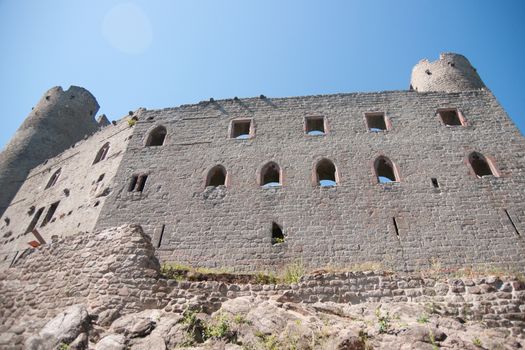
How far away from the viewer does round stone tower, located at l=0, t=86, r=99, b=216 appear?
21766 millimetres

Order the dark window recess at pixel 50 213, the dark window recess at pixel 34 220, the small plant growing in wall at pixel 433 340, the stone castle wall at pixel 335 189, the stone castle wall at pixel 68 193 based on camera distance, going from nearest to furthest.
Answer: the small plant growing in wall at pixel 433 340 → the stone castle wall at pixel 335 189 → the stone castle wall at pixel 68 193 → the dark window recess at pixel 50 213 → the dark window recess at pixel 34 220

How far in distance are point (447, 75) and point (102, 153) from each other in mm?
17314

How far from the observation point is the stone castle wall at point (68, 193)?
14.2 m

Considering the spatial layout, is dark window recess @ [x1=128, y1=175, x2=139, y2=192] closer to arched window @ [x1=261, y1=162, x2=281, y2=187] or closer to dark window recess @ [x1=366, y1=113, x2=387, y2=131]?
arched window @ [x1=261, y1=162, x2=281, y2=187]

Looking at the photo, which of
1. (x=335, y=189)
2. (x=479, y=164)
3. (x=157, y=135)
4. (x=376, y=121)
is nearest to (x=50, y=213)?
(x=157, y=135)

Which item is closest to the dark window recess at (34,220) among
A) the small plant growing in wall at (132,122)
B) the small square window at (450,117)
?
the small plant growing in wall at (132,122)

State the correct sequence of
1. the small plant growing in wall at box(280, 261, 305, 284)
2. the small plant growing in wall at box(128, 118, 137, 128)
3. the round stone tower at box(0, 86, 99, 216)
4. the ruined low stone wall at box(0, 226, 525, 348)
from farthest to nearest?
the round stone tower at box(0, 86, 99, 216) < the small plant growing in wall at box(128, 118, 137, 128) < the small plant growing in wall at box(280, 261, 305, 284) < the ruined low stone wall at box(0, 226, 525, 348)

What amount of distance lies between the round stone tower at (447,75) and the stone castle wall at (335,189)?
2.29 meters

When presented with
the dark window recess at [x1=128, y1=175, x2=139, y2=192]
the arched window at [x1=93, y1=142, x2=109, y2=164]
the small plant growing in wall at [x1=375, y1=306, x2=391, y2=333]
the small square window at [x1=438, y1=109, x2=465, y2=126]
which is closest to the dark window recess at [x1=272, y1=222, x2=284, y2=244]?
the small plant growing in wall at [x1=375, y1=306, x2=391, y2=333]

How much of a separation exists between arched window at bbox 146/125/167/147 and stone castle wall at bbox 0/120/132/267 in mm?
1101

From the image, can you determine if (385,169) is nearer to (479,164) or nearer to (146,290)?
(479,164)

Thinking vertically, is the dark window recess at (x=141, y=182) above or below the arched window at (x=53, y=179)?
below

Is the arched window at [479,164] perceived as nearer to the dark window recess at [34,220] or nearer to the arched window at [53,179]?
the dark window recess at [34,220]

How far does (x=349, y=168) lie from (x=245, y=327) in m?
7.93
